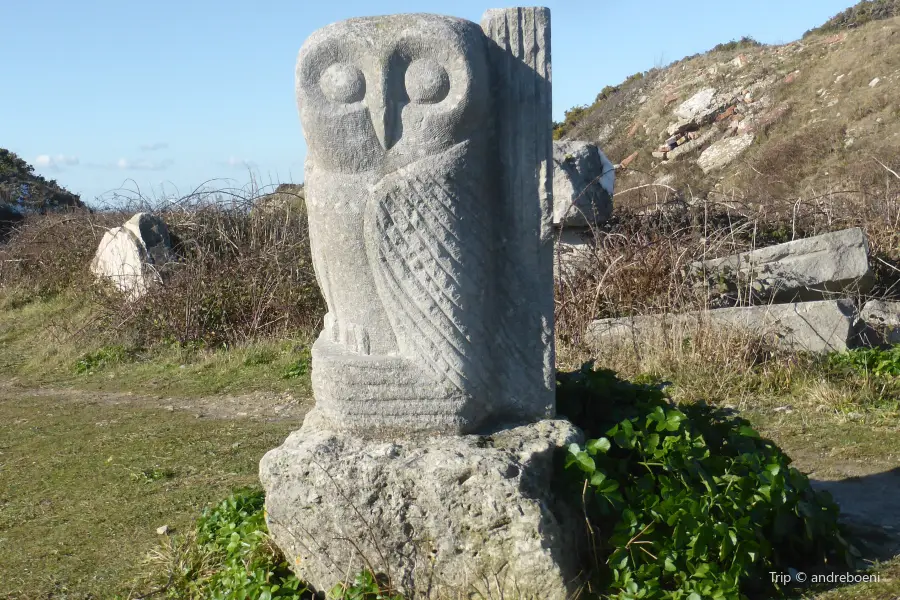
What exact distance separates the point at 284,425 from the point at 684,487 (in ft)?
11.0

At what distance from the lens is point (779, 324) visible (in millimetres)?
5766

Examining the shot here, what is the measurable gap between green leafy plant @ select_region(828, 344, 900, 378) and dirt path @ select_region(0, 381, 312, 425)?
359 centimetres

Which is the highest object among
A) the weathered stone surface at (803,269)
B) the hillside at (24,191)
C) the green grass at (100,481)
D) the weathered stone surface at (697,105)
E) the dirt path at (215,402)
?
the weathered stone surface at (697,105)

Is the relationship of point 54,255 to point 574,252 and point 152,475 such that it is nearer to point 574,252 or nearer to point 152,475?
point 574,252

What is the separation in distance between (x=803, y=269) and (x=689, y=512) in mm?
4092

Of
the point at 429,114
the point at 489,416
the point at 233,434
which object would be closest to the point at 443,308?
the point at 489,416

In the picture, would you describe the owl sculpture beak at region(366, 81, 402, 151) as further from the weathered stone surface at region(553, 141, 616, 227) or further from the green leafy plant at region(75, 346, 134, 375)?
the green leafy plant at region(75, 346, 134, 375)

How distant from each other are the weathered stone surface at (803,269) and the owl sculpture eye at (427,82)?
4066mm

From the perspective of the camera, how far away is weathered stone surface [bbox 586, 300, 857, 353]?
5660 mm

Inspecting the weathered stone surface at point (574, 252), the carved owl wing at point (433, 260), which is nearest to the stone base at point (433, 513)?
the carved owl wing at point (433, 260)

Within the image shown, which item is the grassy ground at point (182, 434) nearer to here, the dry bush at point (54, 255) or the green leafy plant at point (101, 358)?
the green leafy plant at point (101, 358)

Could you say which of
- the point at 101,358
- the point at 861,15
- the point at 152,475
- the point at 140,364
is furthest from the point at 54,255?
the point at 861,15

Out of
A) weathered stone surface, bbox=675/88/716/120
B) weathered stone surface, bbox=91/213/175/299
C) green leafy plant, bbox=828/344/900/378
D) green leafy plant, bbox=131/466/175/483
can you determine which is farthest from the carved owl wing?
weathered stone surface, bbox=675/88/716/120

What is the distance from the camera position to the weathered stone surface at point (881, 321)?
602 centimetres
